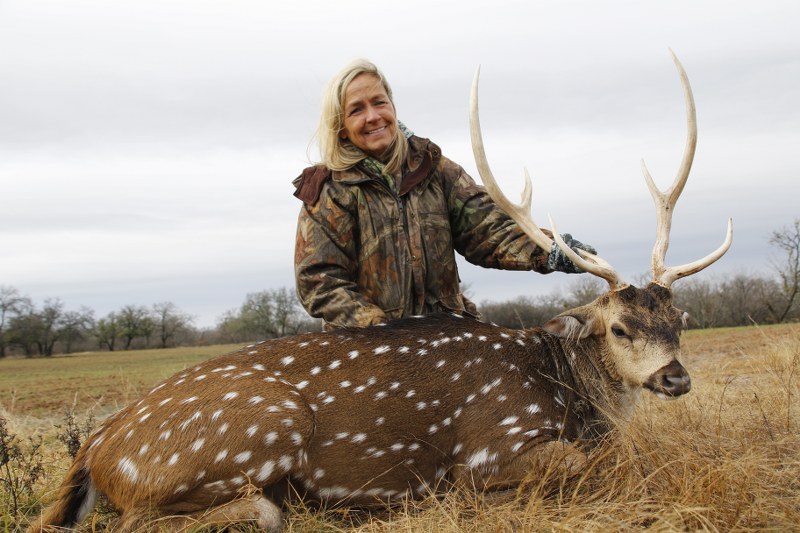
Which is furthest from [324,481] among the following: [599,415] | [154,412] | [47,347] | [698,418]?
[47,347]

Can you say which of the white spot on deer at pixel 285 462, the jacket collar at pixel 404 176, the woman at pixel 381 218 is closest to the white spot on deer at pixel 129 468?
the white spot on deer at pixel 285 462

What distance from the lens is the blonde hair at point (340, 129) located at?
20.0ft

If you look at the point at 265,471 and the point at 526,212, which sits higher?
the point at 526,212

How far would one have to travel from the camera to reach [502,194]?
5.35 m

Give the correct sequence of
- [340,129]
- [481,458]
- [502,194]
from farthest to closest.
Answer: [340,129]
[502,194]
[481,458]

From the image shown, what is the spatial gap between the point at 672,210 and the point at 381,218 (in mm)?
2424

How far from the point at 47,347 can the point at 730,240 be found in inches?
3602

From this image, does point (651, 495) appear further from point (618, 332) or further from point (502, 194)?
point (502, 194)

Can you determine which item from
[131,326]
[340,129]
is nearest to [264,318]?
[131,326]

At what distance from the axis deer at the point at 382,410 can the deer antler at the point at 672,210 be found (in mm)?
16

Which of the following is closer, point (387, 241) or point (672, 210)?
point (672, 210)

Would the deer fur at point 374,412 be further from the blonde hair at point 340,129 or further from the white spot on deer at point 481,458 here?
the blonde hair at point 340,129

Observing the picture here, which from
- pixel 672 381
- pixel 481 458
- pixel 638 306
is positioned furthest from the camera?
pixel 638 306

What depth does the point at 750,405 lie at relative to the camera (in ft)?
17.8
